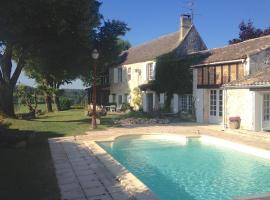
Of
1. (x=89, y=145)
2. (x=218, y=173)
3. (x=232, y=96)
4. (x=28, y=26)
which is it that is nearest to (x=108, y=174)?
(x=218, y=173)

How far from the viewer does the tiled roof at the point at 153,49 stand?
1350 inches

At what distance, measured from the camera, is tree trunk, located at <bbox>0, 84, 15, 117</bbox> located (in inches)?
959

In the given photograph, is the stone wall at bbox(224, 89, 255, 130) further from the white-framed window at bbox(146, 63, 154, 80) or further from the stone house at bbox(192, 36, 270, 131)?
the white-framed window at bbox(146, 63, 154, 80)

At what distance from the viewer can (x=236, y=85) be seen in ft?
64.8

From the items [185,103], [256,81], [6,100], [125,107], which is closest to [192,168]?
[256,81]

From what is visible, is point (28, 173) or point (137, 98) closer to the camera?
point (28, 173)

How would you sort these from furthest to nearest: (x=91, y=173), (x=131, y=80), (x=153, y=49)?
(x=131, y=80), (x=153, y=49), (x=91, y=173)

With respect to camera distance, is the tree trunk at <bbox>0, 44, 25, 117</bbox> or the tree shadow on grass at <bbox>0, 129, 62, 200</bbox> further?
the tree trunk at <bbox>0, 44, 25, 117</bbox>

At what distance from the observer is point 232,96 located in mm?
20781

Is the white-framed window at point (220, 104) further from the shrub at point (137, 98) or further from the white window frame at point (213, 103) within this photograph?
the shrub at point (137, 98)

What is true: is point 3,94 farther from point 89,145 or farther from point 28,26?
point 89,145

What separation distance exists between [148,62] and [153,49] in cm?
343

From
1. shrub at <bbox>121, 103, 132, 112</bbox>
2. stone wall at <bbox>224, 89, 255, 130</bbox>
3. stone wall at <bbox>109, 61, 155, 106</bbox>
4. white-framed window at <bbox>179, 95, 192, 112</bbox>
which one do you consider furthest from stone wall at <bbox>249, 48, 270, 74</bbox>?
shrub at <bbox>121, 103, 132, 112</bbox>

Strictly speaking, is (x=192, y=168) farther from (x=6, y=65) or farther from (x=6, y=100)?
(x=6, y=65)
